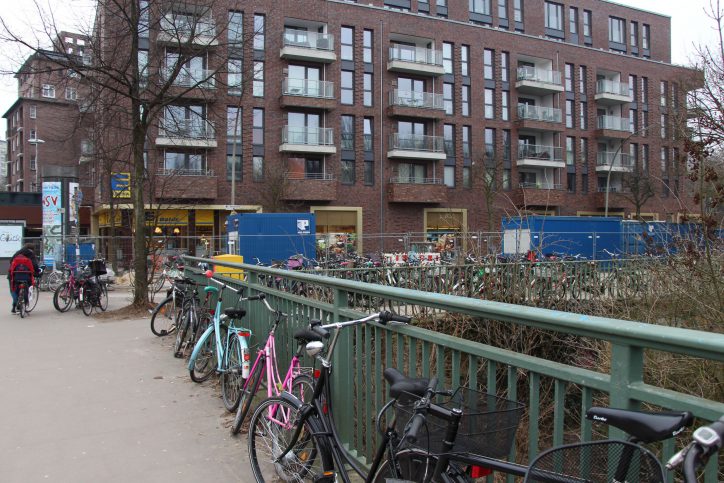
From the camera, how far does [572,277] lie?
31.1ft

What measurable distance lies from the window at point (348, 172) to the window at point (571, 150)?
63.4 feet

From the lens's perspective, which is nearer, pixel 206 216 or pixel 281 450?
pixel 281 450

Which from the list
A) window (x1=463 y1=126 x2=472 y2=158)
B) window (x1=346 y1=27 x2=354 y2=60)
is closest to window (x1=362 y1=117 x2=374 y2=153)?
window (x1=346 y1=27 x2=354 y2=60)

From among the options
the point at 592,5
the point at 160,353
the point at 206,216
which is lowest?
the point at 160,353

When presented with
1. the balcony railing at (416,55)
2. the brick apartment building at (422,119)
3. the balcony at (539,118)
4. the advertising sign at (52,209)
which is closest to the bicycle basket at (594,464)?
the advertising sign at (52,209)

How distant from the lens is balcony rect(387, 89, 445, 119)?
37.7m

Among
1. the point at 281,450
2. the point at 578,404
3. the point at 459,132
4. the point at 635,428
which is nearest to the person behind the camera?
the point at 635,428

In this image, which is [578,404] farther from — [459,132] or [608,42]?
[608,42]

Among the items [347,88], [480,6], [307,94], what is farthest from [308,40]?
[480,6]

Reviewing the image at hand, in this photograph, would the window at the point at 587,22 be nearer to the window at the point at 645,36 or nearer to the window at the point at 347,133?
the window at the point at 645,36

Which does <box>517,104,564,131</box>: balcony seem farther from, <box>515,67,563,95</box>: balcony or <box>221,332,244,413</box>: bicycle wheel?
<box>221,332,244,413</box>: bicycle wheel

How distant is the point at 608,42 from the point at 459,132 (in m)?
18.7

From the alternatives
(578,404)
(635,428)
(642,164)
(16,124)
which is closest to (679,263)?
(578,404)

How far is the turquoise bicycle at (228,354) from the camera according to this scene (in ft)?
16.9
